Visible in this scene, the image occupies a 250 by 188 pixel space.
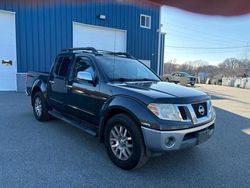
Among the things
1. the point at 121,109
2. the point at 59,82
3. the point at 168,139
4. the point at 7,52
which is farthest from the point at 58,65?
the point at 7,52

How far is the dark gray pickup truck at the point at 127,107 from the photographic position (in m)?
3.27

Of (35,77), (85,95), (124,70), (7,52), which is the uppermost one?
(7,52)

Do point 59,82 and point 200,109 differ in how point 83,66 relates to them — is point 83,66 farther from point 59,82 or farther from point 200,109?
point 200,109

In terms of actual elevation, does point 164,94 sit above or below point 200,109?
above

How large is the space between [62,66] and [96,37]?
26.4 feet

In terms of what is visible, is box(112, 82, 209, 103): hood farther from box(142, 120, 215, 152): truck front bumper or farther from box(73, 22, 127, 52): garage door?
box(73, 22, 127, 52): garage door

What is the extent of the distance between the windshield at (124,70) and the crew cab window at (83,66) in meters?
0.23

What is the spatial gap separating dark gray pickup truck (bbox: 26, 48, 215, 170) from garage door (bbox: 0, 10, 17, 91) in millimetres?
7028

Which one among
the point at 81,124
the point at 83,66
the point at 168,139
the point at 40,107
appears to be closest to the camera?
the point at 168,139

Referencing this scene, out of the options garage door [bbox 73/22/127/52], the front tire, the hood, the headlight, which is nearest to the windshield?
the hood

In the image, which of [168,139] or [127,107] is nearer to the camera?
[168,139]

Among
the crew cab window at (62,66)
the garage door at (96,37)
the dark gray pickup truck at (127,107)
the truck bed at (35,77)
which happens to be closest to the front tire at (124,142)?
the dark gray pickup truck at (127,107)

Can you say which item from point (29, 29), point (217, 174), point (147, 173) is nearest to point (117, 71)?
point (147, 173)

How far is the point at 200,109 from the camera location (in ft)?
12.0
